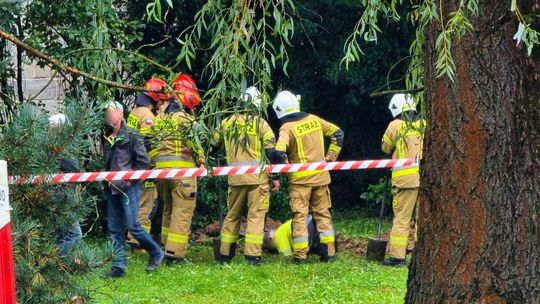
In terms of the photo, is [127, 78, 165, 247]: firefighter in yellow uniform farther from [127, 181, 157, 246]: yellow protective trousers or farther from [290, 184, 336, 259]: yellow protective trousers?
[290, 184, 336, 259]: yellow protective trousers

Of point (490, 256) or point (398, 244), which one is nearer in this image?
point (490, 256)

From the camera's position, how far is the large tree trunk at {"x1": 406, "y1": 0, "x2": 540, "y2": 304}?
5727mm

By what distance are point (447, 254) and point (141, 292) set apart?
461cm

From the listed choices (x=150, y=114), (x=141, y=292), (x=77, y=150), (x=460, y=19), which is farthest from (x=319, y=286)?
(x=460, y=19)

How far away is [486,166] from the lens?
5773mm

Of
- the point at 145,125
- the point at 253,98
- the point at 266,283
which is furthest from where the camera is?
the point at 145,125

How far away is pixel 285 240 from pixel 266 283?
193cm

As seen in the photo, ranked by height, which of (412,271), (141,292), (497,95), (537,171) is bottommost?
(141,292)

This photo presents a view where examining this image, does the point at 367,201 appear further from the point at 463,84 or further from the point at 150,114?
the point at 463,84

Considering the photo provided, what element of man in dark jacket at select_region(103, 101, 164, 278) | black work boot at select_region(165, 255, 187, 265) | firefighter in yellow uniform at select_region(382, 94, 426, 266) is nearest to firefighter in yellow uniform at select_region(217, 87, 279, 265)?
black work boot at select_region(165, 255, 187, 265)

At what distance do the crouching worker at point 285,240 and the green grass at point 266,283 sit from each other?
179 mm

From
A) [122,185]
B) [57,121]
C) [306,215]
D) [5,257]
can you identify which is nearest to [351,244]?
[306,215]

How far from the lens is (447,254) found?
5.95 meters

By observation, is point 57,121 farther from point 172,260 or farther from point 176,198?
point 172,260
